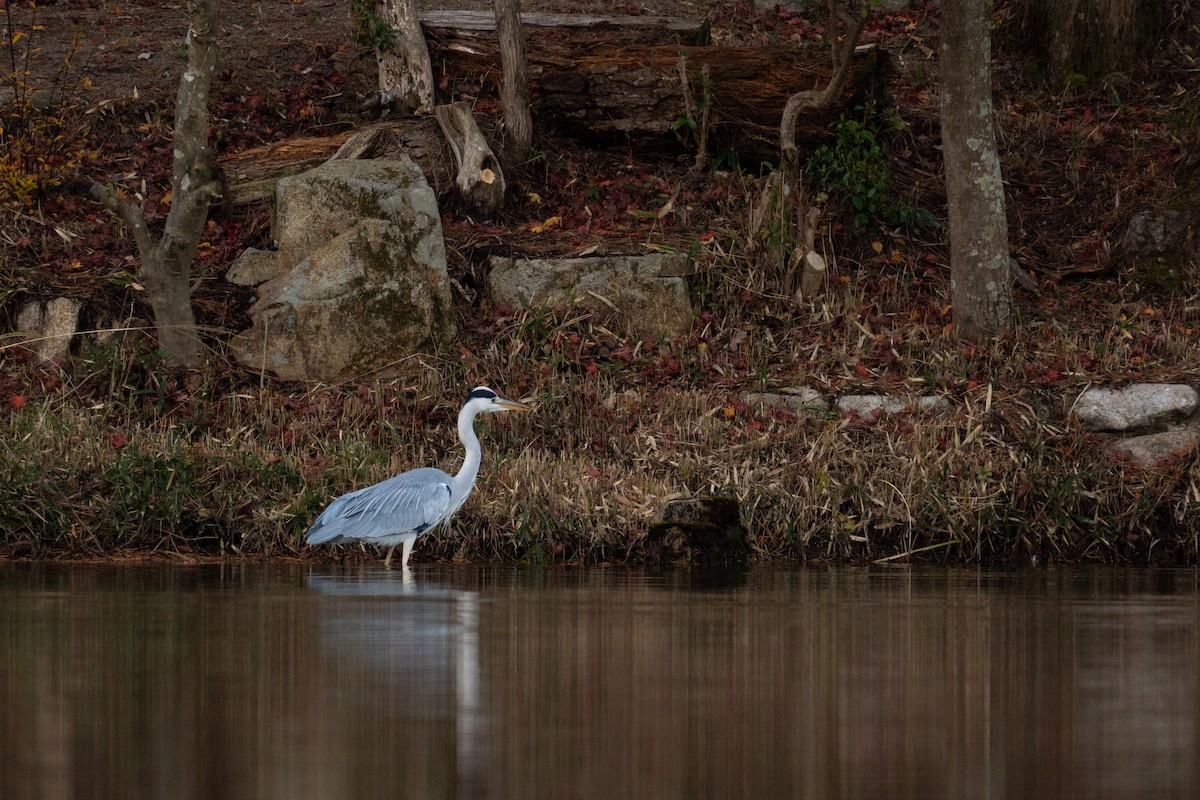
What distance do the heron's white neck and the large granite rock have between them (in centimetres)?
324

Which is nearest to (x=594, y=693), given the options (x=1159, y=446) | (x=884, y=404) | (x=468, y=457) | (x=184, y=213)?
(x=468, y=457)

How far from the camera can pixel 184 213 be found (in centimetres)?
1641

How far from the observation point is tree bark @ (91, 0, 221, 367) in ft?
53.2

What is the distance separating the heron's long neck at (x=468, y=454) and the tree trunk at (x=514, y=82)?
6.74 meters

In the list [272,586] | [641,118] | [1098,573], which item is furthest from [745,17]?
[272,586]

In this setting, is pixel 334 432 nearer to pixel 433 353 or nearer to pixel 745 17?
pixel 433 353

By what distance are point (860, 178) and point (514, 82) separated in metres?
4.05

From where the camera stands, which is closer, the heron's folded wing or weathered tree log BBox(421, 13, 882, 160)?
the heron's folded wing

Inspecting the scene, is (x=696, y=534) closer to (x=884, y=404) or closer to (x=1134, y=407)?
(x=884, y=404)

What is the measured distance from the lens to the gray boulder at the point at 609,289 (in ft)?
57.9

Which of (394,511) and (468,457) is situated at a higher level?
(468,457)

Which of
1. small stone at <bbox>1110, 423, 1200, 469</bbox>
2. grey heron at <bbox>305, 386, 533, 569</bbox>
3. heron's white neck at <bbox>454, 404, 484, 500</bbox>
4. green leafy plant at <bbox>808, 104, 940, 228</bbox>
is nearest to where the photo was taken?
grey heron at <bbox>305, 386, 533, 569</bbox>

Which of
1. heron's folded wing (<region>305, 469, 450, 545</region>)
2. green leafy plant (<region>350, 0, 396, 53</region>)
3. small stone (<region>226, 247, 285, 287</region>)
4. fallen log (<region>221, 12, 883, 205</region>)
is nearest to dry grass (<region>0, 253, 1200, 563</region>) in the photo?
heron's folded wing (<region>305, 469, 450, 545</region>)

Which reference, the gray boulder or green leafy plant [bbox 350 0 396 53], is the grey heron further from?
green leafy plant [bbox 350 0 396 53]
